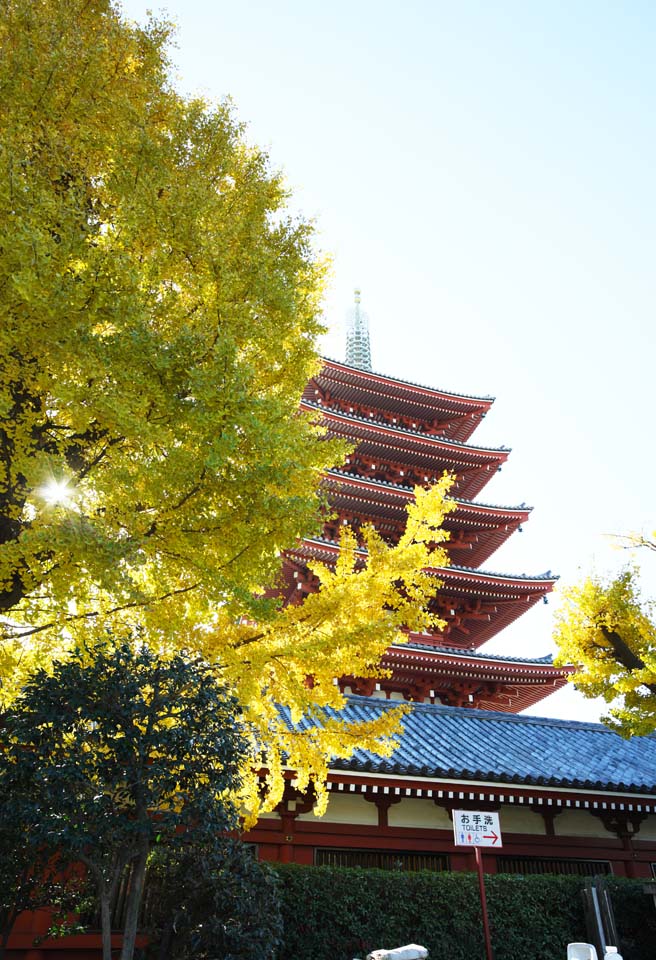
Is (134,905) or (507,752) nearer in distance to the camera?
(134,905)

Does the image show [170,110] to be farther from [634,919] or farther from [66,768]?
[634,919]

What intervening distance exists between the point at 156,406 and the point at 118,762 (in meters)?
2.53

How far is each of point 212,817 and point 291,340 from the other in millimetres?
3807

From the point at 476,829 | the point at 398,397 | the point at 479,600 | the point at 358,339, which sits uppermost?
the point at 358,339

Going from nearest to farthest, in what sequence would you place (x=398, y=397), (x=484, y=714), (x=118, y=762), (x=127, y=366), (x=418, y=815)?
1. (x=127, y=366)
2. (x=118, y=762)
3. (x=418, y=815)
4. (x=484, y=714)
5. (x=398, y=397)

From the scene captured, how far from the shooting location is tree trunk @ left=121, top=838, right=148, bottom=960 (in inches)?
175

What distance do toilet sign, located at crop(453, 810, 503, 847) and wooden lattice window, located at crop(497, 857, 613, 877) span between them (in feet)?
12.6

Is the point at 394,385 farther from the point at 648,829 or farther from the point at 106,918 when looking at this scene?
the point at 106,918

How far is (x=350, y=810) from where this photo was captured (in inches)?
355

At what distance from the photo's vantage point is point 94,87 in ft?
17.8

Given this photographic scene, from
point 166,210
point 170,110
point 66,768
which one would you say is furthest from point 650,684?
point 170,110

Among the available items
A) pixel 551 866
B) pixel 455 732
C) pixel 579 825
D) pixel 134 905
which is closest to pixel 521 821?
pixel 551 866

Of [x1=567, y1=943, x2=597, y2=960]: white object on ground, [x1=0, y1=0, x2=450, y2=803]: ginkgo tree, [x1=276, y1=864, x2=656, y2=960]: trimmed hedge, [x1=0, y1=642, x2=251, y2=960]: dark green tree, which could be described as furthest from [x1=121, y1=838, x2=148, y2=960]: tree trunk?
[x1=567, y1=943, x2=597, y2=960]: white object on ground

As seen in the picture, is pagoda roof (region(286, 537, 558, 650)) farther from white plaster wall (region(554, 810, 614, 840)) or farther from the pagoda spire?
the pagoda spire
